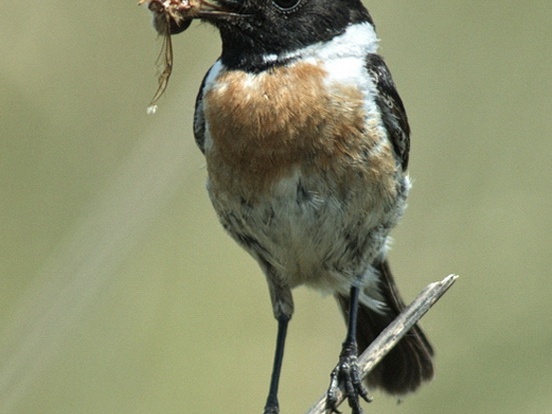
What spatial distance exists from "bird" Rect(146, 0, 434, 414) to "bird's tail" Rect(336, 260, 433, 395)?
502 millimetres

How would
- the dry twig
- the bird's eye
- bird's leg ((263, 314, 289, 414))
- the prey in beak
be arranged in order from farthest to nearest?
1. bird's leg ((263, 314, 289, 414))
2. the bird's eye
3. the prey in beak
4. the dry twig

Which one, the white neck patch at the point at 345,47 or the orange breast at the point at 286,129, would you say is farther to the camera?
the white neck patch at the point at 345,47

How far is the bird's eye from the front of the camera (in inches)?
179

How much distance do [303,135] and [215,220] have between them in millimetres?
1748

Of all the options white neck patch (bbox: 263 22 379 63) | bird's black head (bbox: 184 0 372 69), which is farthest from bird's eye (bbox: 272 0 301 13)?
white neck patch (bbox: 263 22 379 63)

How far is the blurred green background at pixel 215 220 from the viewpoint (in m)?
5.16

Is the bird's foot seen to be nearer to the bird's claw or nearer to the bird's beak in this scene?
the bird's claw

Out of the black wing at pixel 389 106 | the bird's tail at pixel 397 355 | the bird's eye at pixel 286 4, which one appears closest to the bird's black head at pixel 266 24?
the bird's eye at pixel 286 4

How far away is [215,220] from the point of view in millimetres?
6098

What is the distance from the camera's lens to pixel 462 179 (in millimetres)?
5652

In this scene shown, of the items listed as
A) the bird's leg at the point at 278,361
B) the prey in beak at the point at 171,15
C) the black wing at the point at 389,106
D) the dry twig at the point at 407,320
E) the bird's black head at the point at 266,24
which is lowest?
the bird's leg at the point at 278,361

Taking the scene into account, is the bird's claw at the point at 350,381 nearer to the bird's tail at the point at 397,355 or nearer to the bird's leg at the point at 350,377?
the bird's leg at the point at 350,377

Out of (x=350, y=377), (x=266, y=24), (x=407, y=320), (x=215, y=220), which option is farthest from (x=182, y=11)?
(x=215, y=220)

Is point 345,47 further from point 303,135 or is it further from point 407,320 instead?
point 407,320
